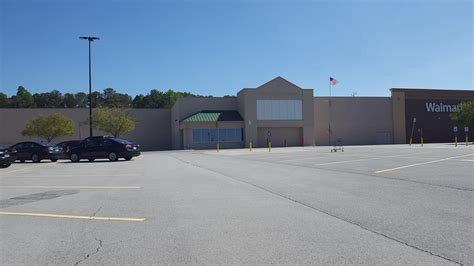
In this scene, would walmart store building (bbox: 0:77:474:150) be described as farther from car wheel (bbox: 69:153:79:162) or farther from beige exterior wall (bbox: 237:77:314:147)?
car wheel (bbox: 69:153:79:162)

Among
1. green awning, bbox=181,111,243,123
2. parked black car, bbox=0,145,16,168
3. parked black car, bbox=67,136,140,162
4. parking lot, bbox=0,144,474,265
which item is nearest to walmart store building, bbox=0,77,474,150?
green awning, bbox=181,111,243,123

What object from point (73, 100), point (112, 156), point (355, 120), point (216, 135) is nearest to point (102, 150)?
point (112, 156)

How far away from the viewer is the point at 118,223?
8117 millimetres

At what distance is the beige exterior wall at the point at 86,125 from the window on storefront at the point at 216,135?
12927 millimetres

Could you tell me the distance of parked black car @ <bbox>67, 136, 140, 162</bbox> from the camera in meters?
29.1

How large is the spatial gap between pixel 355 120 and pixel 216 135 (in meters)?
22.3

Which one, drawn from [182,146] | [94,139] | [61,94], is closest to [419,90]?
[182,146]

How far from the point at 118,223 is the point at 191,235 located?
1758 millimetres

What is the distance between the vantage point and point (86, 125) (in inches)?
2660

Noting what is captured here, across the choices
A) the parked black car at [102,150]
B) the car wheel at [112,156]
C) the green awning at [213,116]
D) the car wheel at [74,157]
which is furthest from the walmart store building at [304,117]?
the car wheel at [74,157]

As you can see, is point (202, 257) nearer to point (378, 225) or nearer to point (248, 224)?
point (248, 224)

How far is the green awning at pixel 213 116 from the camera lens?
60500 millimetres

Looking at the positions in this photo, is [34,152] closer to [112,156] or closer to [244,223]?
[112,156]

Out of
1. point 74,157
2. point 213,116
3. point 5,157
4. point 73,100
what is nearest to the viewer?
point 5,157
